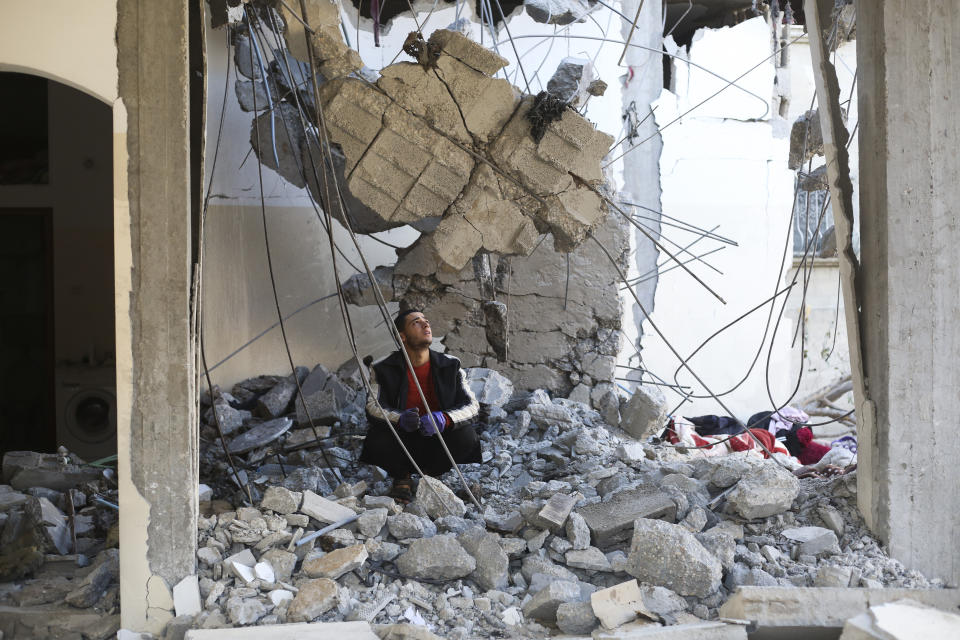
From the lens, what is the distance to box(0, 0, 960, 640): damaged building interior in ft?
10.7

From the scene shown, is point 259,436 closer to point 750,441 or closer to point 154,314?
point 154,314

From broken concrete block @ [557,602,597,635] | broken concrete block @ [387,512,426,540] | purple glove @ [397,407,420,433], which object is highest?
purple glove @ [397,407,420,433]

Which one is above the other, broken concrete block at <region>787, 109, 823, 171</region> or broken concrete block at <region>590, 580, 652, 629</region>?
broken concrete block at <region>787, 109, 823, 171</region>

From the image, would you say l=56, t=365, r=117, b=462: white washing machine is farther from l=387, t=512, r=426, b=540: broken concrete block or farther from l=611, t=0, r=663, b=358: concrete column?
l=611, t=0, r=663, b=358: concrete column

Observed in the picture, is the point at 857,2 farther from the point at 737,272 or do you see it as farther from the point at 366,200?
the point at 737,272

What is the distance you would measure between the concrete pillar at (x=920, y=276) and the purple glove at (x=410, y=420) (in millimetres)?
2425

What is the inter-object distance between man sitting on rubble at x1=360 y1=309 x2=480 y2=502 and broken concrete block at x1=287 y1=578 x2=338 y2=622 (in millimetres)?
1401

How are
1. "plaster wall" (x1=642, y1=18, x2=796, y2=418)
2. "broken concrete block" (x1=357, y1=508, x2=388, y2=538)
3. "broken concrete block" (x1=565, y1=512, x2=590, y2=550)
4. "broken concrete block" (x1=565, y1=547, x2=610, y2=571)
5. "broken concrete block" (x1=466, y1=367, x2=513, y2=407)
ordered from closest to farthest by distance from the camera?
1. "broken concrete block" (x1=565, y1=547, x2=610, y2=571)
2. "broken concrete block" (x1=565, y1=512, x2=590, y2=550)
3. "broken concrete block" (x1=357, y1=508, x2=388, y2=538)
4. "broken concrete block" (x1=466, y1=367, x2=513, y2=407)
5. "plaster wall" (x1=642, y1=18, x2=796, y2=418)

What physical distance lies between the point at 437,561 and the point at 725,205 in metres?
6.72

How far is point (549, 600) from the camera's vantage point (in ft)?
10.7

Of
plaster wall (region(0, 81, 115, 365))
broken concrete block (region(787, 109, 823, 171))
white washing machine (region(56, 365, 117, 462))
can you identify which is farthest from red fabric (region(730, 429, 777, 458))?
plaster wall (region(0, 81, 115, 365))

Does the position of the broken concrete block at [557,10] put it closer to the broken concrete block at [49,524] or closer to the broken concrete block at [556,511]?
the broken concrete block at [556,511]

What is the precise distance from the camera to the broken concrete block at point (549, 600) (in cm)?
326

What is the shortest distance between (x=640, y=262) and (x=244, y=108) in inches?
171
